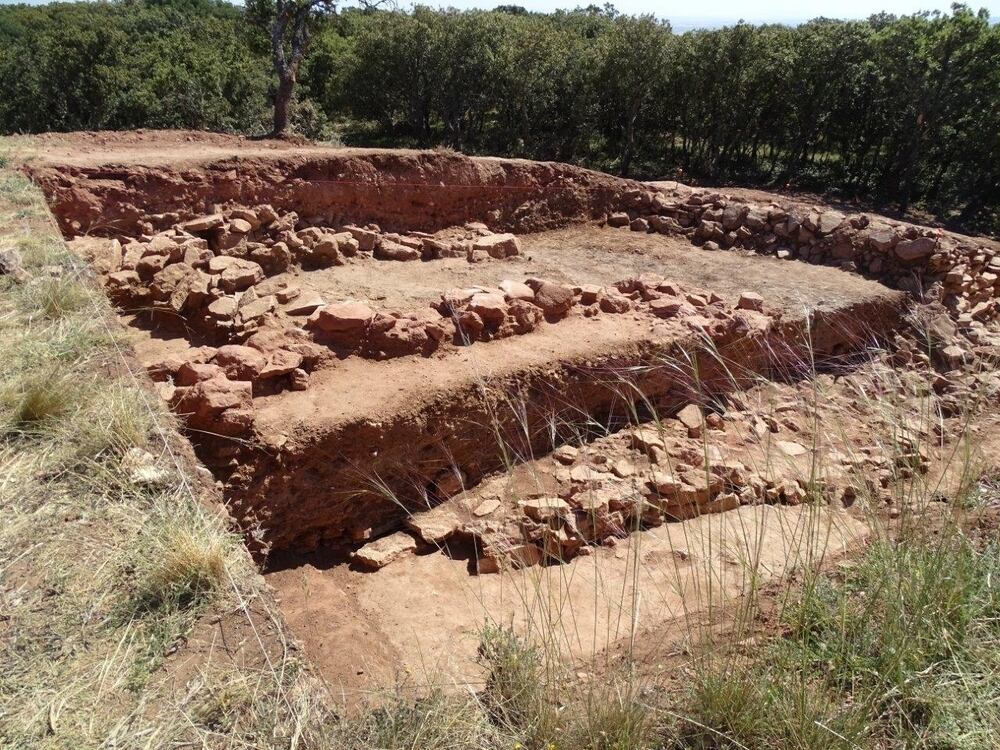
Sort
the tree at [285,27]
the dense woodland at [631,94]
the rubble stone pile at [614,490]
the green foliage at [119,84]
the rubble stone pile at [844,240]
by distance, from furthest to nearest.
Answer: the green foliage at [119,84]
the dense woodland at [631,94]
the tree at [285,27]
the rubble stone pile at [844,240]
the rubble stone pile at [614,490]

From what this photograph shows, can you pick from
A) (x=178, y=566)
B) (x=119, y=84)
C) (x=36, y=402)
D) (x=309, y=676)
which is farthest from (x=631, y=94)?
(x=309, y=676)

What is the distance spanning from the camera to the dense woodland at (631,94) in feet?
46.9

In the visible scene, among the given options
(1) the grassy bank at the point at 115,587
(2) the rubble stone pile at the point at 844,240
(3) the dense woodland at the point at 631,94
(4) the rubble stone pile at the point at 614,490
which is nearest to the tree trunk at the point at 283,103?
(3) the dense woodland at the point at 631,94

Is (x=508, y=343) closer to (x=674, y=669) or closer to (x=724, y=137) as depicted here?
(x=674, y=669)

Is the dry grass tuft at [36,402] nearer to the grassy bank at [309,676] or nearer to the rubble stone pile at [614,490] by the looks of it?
the grassy bank at [309,676]

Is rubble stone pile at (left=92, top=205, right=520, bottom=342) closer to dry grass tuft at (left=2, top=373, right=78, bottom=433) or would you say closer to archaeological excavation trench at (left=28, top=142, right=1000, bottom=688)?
archaeological excavation trench at (left=28, top=142, right=1000, bottom=688)

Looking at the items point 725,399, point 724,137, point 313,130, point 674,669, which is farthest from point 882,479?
point 313,130

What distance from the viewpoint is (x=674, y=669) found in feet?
8.74

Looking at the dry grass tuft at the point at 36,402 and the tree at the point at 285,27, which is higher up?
the tree at the point at 285,27

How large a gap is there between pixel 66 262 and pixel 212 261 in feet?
6.77

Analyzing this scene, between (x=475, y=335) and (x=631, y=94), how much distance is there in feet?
42.2

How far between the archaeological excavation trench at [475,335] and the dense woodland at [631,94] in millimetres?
5953

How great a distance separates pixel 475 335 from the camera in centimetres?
633

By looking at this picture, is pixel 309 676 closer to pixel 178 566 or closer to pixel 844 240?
pixel 178 566
